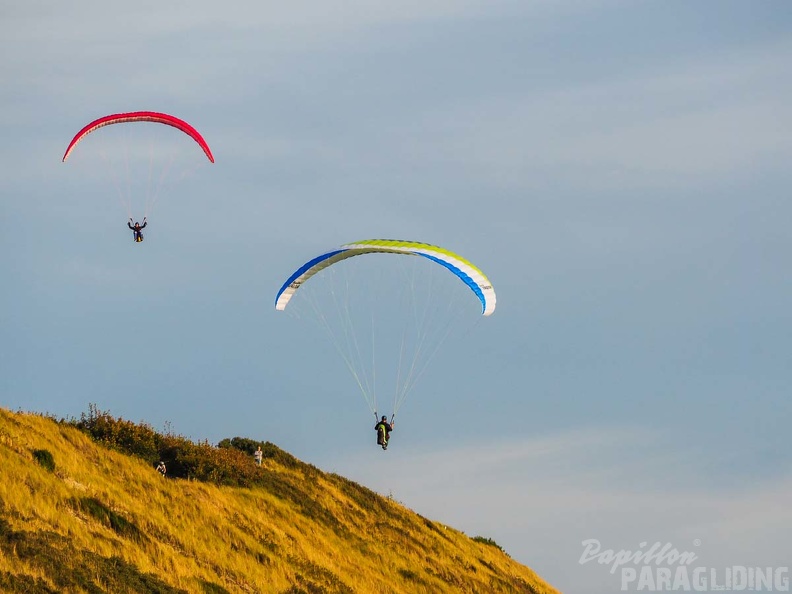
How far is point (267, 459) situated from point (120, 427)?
11216 millimetres

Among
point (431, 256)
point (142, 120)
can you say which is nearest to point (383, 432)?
point (431, 256)

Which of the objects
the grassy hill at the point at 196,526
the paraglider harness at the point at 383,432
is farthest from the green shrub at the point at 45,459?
the paraglider harness at the point at 383,432

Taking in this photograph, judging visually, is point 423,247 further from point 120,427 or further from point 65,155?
point 65,155

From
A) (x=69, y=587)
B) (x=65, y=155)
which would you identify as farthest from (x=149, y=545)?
(x=65, y=155)

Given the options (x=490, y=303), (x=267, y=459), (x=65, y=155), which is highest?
(x=65, y=155)

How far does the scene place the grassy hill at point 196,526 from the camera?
1208 inches

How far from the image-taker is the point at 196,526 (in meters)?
38.9

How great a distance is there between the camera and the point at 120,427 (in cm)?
4328

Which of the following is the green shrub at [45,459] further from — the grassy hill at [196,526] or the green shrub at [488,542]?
the green shrub at [488,542]

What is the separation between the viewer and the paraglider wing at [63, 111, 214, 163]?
169 ft

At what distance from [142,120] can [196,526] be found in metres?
21.2

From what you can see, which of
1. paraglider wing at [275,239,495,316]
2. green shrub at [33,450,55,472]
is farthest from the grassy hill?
paraglider wing at [275,239,495,316]

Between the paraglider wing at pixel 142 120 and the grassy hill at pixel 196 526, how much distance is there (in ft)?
44.2

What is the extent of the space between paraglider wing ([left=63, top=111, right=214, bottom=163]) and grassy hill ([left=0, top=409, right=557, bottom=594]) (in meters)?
13.5
